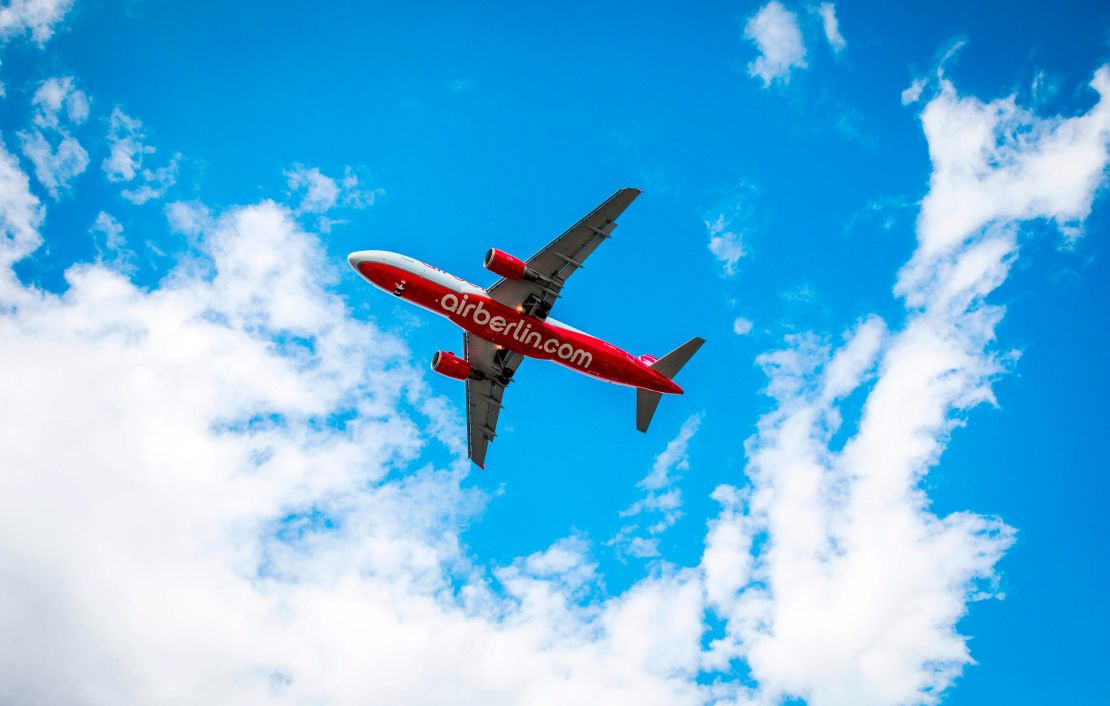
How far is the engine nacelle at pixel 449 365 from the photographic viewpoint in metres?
56.8

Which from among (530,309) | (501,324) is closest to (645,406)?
(530,309)

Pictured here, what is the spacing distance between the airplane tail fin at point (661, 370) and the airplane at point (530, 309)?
7cm

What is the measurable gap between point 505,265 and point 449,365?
9.58 metres

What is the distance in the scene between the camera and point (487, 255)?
5144cm

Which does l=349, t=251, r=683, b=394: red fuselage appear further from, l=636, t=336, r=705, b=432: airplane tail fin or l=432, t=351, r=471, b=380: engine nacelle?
l=432, t=351, r=471, b=380: engine nacelle

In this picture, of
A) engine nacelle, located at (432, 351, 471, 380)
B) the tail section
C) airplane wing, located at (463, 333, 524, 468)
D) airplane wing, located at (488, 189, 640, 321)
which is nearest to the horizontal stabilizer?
the tail section

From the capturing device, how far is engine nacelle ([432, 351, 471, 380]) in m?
56.8

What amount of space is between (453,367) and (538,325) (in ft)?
25.0

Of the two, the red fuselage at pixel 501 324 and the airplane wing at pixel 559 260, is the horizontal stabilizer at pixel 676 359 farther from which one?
the airplane wing at pixel 559 260

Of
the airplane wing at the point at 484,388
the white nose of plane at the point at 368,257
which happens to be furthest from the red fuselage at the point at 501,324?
the airplane wing at the point at 484,388

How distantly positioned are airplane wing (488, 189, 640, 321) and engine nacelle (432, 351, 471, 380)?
6.81 meters

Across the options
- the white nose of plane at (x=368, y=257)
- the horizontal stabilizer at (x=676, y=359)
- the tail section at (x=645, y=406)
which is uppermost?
the horizontal stabilizer at (x=676, y=359)

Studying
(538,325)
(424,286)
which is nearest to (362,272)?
(424,286)

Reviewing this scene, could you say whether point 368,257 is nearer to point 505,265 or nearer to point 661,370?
point 505,265
